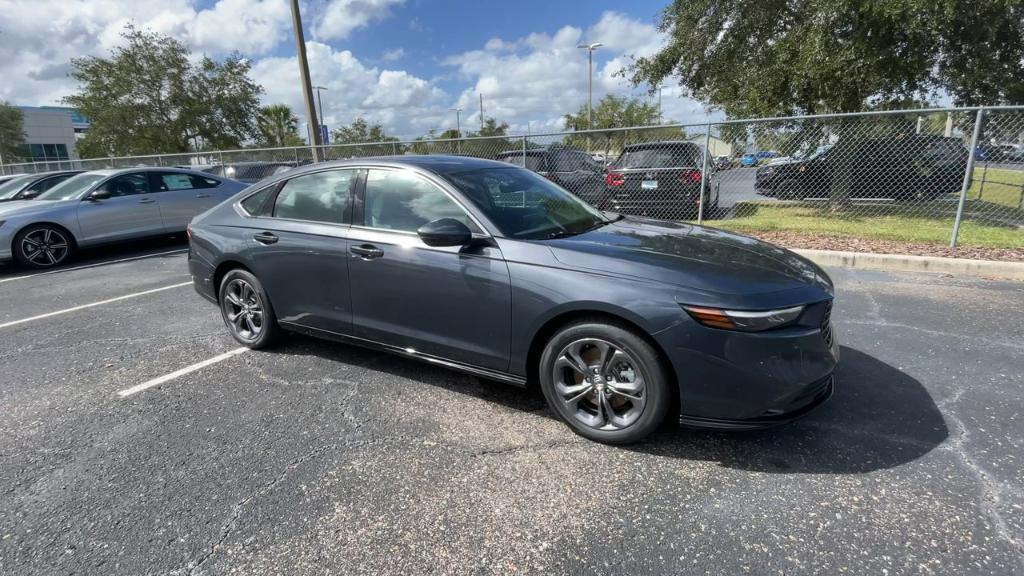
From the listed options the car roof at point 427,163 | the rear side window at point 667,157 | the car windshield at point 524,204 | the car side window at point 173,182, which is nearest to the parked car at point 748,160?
the rear side window at point 667,157

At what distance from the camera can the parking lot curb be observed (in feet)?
19.8

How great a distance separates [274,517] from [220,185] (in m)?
9.29

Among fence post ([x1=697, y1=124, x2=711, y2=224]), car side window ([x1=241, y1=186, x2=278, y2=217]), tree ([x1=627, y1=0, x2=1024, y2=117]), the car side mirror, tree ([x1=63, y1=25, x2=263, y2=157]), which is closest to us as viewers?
the car side mirror

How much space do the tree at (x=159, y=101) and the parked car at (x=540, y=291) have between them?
85.4 ft

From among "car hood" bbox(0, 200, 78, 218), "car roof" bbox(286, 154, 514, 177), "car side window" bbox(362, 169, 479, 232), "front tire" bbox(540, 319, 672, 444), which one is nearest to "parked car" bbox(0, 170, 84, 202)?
"car hood" bbox(0, 200, 78, 218)

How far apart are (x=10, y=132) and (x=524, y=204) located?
174 feet

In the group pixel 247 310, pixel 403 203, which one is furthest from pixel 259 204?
pixel 403 203

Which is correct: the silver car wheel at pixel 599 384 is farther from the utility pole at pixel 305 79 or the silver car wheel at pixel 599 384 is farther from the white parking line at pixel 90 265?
the utility pole at pixel 305 79

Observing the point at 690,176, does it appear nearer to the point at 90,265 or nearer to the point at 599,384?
the point at 599,384

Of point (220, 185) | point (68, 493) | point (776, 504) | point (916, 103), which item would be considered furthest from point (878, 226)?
point (220, 185)

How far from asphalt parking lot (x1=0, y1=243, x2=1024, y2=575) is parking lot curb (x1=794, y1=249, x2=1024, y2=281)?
8.49 feet

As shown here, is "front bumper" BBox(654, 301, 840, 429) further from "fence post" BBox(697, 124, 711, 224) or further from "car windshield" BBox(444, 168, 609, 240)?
"fence post" BBox(697, 124, 711, 224)

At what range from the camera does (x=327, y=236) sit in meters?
3.60

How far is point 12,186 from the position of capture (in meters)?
10.3
